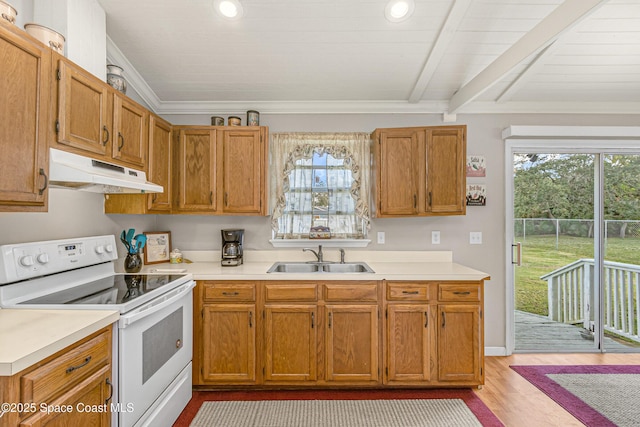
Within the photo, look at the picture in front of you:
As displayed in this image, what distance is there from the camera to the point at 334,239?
9.93 feet

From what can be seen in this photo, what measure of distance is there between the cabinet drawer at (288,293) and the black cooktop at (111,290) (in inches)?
24.9

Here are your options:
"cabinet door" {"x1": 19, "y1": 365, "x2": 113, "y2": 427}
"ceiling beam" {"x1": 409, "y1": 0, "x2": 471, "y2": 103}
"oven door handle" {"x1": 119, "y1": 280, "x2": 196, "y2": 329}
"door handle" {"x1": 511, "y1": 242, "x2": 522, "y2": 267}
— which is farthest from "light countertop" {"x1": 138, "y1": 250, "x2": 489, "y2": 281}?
"ceiling beam" {"x1": 409, "y1": 0, "x2": 471, "y2": 103}

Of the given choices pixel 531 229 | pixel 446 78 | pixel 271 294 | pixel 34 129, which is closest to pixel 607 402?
pixel 531 229

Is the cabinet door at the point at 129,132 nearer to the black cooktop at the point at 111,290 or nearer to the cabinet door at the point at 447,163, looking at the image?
the black cooktop at the point at 111,290

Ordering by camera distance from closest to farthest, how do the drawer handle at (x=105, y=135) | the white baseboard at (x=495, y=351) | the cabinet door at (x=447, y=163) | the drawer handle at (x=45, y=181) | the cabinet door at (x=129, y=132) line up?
the drawer handle at (x=45, y=181), the drawer handle at (x=105, y=135), the cabinet door at (x=129, y=132), the cabinet door at (x=447, y=163), the white baseboard at (x=495, y=351)

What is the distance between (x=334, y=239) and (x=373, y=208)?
471 mm

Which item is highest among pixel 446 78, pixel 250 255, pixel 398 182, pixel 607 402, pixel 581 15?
pixel 446 78

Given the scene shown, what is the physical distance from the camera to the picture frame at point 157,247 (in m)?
2.80

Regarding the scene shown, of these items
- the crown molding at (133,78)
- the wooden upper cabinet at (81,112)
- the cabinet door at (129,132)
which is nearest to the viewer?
the wooden upper cabinet at (81,112)

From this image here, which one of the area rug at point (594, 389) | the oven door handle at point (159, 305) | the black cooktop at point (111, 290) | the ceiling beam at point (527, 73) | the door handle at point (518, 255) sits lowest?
the area rug at point (594, 389)

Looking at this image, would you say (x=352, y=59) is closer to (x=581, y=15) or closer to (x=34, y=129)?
(x=581, y=15)

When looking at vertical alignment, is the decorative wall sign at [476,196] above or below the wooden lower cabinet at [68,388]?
above

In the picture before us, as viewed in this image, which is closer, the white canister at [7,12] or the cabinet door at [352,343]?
the white canister at [7,12]

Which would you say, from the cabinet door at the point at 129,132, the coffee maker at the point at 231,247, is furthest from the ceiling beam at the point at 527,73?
the cabinet door at the point at 129,132
